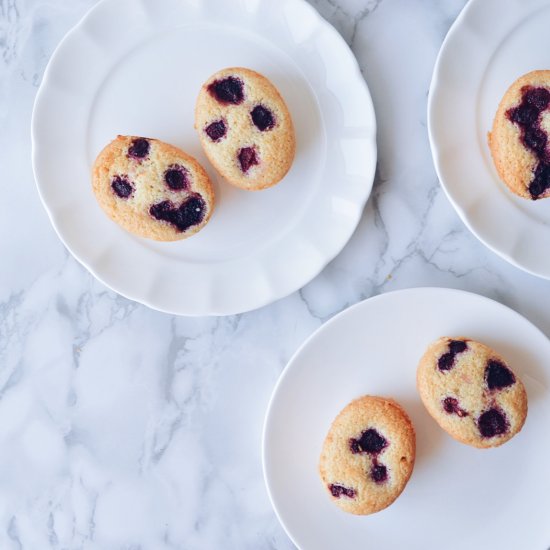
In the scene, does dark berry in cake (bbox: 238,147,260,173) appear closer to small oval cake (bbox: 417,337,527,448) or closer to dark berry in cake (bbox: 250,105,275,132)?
dark berry in cake (bbox: 250,105,275,132)

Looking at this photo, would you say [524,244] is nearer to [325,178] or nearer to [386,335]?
[386,335]

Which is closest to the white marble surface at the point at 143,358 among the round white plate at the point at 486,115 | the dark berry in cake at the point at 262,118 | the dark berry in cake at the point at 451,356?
the round white plate at the point at 486,115

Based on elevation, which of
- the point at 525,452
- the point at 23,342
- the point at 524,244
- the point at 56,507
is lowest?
the point at 56,507

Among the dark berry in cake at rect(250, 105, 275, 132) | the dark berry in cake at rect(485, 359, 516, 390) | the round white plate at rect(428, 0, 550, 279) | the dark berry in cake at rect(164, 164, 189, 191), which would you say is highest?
the round white plate at rect(428, 0, 550, 279)

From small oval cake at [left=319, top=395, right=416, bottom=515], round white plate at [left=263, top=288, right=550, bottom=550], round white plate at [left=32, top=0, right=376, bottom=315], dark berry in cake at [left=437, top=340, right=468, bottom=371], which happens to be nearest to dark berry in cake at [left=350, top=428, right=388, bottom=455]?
small oval cake at [left=319, top=395, right=416, bottom=515]

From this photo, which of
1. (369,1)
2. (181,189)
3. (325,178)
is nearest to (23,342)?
(181,189)

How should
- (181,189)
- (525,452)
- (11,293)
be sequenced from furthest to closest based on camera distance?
(11,293), (525,452), (181,189)
